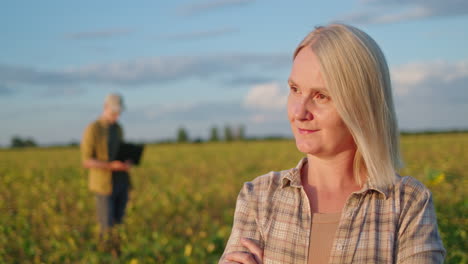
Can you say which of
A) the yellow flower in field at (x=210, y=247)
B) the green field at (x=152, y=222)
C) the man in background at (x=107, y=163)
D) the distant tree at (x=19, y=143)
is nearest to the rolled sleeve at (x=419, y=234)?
the green field at (x=152, y=222)

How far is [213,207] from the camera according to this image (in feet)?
30.4

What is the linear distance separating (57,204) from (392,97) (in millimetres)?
9677

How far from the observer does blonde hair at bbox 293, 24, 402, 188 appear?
5.15ft

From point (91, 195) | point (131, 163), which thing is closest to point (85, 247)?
point (131, 163)

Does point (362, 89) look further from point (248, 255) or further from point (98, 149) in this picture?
point (98, 149)

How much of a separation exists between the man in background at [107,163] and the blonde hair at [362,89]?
15.4 feet

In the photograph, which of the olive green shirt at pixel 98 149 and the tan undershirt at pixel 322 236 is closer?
the tan undershirt at pixel 322 236

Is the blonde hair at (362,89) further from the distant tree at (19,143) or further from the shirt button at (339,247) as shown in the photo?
the distant tree at (19,143)

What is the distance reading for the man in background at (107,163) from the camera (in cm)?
609

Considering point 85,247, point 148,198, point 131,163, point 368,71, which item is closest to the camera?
point 368,71

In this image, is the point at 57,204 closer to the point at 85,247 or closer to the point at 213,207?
the point at 213,207

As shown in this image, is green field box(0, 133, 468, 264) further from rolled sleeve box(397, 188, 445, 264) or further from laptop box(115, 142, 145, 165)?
rolled sleeve box(397, 188, 445, 264)

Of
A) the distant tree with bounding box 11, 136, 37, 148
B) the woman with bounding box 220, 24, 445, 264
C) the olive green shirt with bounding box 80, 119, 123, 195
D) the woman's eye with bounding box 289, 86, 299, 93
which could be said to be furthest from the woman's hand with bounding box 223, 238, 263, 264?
the distant tree with bounding box 11, 136, 37, 148

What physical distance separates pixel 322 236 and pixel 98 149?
193 inches
